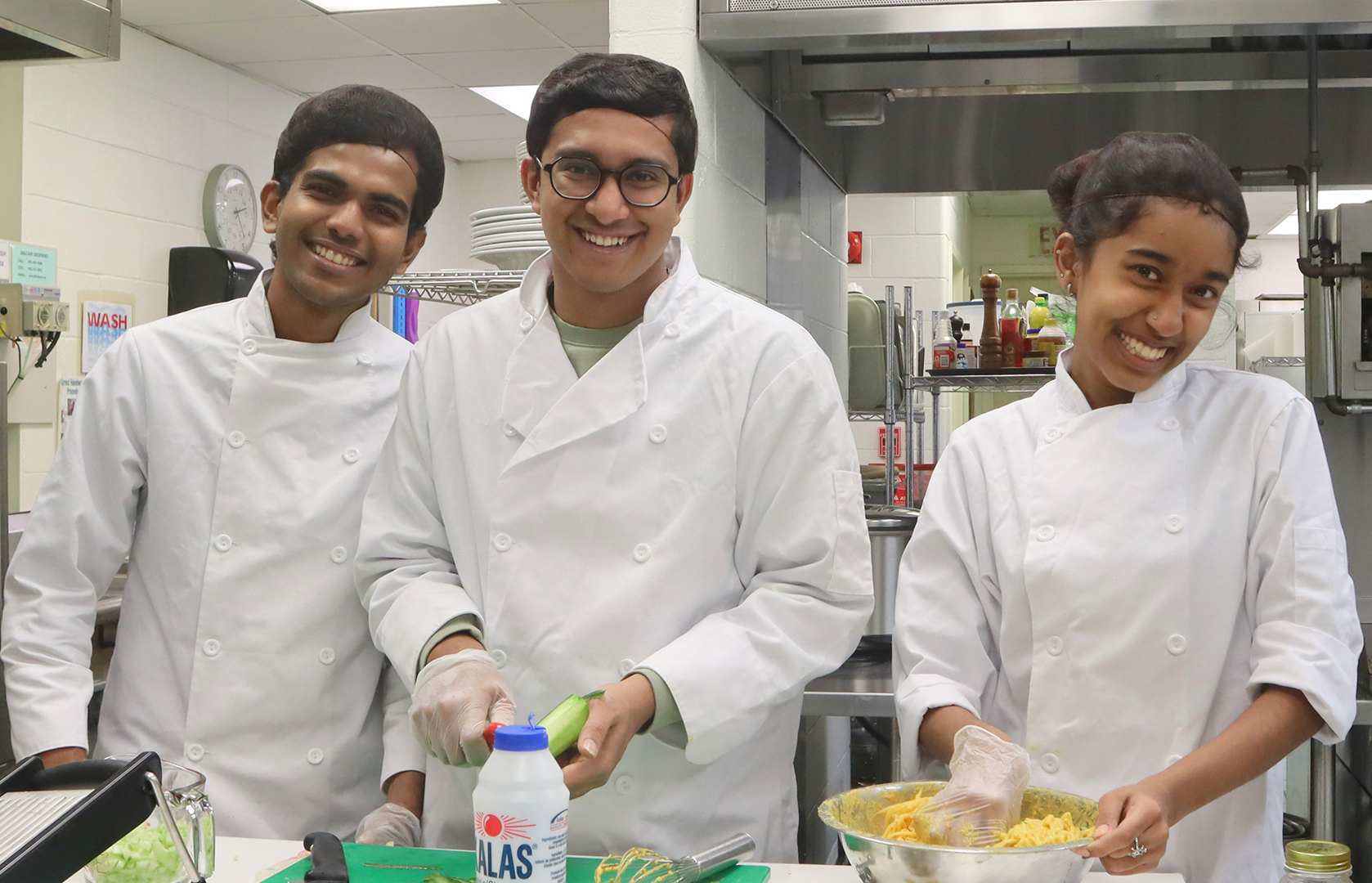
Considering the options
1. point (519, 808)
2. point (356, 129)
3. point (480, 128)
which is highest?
point (480, 128)

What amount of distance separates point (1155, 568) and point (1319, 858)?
1.09 ft

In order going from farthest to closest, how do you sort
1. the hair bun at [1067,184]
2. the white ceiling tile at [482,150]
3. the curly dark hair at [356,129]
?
the white ceiling tile at [482,150] < the curly dark hair at [356,129] < the hair bun at [1067,184]

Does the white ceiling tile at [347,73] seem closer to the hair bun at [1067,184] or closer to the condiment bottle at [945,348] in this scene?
the condiment bottle at [945,348]

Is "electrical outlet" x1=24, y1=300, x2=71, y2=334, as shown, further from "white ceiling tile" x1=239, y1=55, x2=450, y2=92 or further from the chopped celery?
the chopped celery

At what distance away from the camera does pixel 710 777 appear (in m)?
1.38

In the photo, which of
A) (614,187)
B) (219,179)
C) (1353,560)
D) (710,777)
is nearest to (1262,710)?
(710,777)

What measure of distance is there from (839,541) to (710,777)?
296 mm

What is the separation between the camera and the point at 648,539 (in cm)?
138

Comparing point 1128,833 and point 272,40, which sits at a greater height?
point 272,40

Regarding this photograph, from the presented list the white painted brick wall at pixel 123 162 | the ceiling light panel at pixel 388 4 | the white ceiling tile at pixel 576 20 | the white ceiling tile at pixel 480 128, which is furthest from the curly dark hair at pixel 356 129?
the white ceiling tile at pixel 480 128

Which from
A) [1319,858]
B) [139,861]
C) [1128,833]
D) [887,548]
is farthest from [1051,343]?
[139,861]

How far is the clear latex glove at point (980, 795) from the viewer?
1.10 meters

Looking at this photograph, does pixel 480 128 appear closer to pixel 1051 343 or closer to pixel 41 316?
pixel 41 316

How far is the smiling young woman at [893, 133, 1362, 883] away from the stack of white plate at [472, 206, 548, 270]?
103 centimetres
